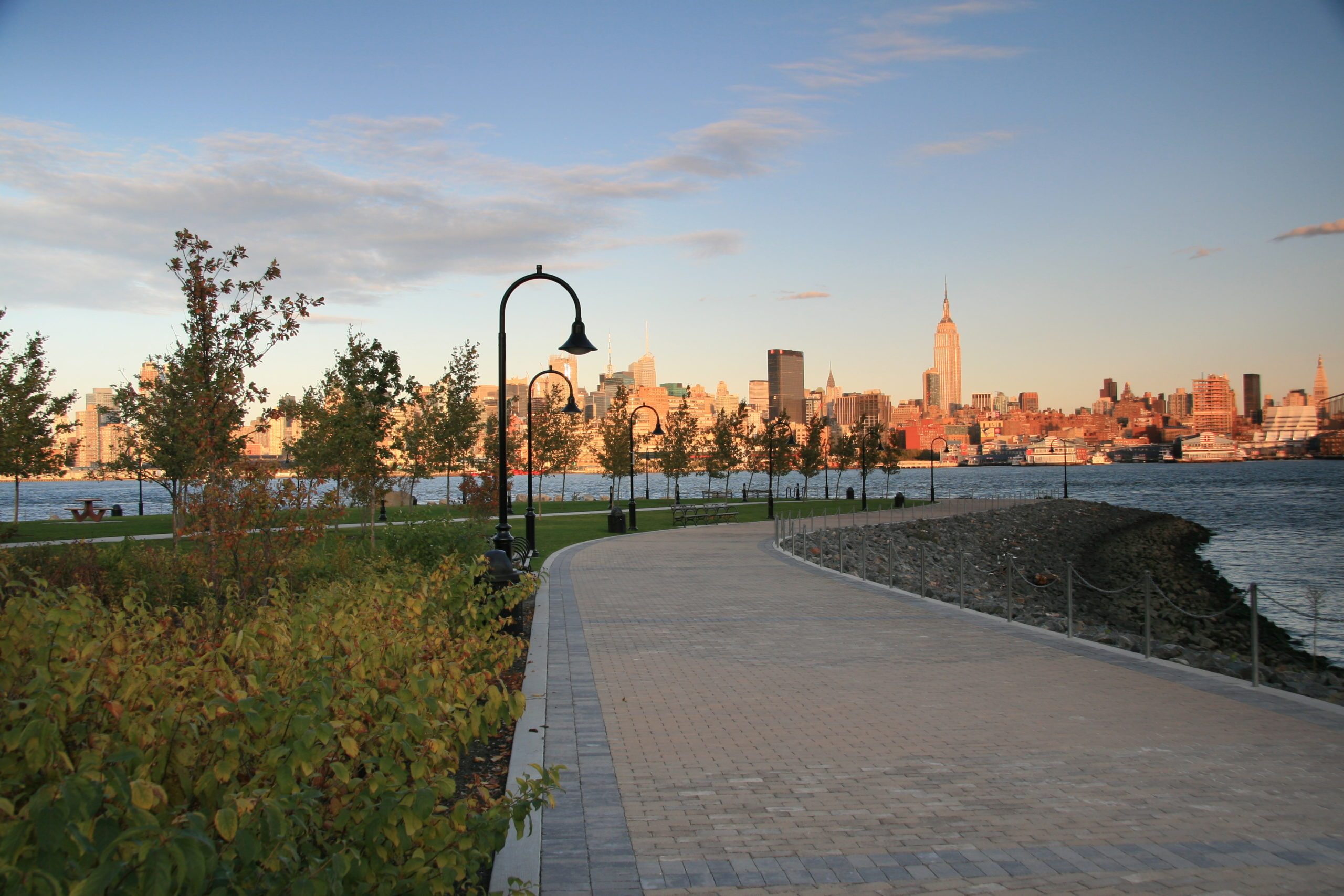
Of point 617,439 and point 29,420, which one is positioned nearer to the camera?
point 29,420

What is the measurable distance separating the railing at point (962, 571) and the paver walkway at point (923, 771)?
88cm

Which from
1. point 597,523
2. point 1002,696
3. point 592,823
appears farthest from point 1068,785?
point 597,523

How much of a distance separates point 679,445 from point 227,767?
2223 inches

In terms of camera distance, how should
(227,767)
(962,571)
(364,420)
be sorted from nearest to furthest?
(227,767) < (962,571) < (364,420)

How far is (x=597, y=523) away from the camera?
120 feet

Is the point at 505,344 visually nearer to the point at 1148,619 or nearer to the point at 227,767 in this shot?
the point at 1148,619

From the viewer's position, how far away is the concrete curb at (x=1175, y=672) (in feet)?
26.3

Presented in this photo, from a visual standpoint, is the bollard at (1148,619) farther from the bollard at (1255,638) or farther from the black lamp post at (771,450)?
the black lamp post at (771,450)

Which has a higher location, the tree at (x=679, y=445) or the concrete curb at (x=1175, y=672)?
the tree at (x=679, y=445)

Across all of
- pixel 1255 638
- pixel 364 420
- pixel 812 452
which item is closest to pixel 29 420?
pixel 364 420

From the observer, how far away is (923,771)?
20.8 feet

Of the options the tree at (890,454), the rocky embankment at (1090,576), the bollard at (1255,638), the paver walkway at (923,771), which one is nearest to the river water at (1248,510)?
the rocky embankment at (1090,576)

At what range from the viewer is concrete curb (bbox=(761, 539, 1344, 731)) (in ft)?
26.3

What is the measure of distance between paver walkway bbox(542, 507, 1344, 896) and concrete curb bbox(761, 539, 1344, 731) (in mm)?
42
